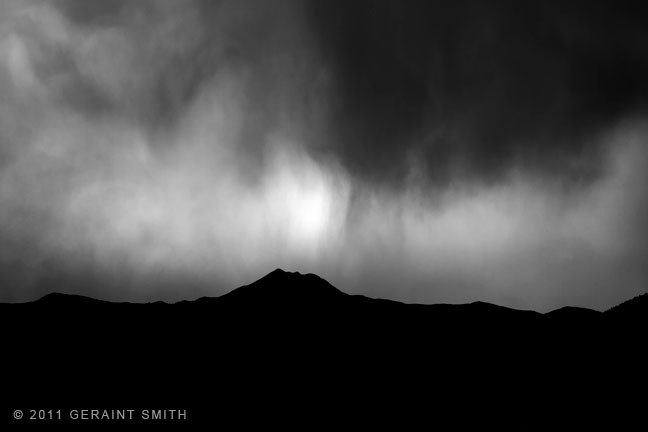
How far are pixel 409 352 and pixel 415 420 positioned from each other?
19.8 meters

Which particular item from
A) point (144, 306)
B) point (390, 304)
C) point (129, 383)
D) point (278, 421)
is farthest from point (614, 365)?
point (144, 306)

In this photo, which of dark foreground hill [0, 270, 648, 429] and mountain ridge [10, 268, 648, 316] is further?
mountain ridge [10, 268, 648, 316]

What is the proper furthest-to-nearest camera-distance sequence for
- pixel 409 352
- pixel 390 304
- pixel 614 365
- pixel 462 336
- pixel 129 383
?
pixel 390 304 → pixel 462 336 → pixel 409 352 → pixel 129 383 → pixel 614 365

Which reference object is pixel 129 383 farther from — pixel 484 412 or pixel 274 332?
pixel 484 412

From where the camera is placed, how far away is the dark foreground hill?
5903cm

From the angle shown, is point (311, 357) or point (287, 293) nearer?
point (311, 357)

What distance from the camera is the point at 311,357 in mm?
75188

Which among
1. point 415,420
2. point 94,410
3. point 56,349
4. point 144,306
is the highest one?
point 144,306

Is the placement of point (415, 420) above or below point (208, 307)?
below

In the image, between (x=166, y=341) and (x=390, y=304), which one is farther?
(x=390, y=304)

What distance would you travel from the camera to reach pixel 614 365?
56.1 m

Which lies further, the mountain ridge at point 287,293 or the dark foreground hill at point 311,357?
the mountain ridge at point 287,293

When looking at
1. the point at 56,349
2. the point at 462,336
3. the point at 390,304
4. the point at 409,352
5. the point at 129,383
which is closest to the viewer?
the point at 129,383

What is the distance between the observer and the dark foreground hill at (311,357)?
59.0m
